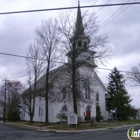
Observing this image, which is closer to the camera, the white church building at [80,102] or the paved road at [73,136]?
the paved road at [73,136]

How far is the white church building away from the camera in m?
33.8

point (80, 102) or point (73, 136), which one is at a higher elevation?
point (80, 102)

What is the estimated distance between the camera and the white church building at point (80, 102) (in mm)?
33844

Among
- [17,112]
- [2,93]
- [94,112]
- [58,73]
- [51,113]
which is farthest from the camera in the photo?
[2,93]

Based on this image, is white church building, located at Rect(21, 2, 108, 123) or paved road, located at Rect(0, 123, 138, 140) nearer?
paved road, located at Rect(0, 123, 138, 140)

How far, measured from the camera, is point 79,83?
33281 mm

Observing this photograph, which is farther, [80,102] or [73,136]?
[80,102]

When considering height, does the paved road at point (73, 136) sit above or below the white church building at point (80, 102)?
below

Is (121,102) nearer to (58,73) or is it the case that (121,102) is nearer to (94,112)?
(94,112)

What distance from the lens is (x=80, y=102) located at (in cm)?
4531

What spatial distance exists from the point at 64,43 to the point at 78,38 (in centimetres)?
211

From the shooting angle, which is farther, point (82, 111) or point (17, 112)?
point (17, 112)

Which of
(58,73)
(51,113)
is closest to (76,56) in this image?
(58,73)

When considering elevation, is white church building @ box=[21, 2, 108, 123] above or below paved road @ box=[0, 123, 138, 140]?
above
